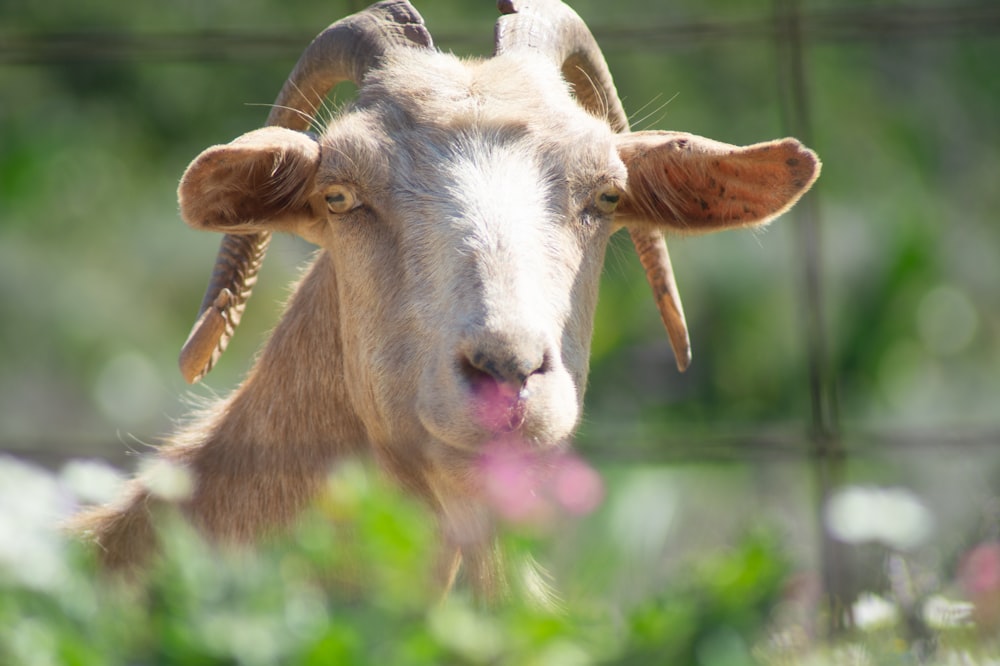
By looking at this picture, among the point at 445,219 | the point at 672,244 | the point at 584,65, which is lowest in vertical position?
the point at 445,219

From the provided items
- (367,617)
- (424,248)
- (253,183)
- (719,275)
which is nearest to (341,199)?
(253,183)

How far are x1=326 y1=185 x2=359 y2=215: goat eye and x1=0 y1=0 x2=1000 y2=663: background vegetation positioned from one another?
75 centimetres

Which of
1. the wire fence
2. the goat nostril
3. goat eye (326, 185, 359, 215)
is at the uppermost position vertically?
the wire fence

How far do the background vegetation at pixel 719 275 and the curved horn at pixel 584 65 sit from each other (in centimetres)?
15

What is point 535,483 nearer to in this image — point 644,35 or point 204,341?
point 204,341

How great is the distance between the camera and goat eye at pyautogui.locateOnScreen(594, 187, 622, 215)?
13.1 feet

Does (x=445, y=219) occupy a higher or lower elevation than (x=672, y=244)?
lower

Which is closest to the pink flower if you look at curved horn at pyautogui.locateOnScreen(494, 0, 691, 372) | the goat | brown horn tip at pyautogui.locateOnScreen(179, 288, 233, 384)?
the goat

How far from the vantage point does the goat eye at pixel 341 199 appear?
12.7 ft

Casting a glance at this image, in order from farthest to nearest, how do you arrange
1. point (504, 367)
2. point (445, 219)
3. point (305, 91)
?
1. point (305, 91)
2. point (445, 219)
3. point (504, 367)

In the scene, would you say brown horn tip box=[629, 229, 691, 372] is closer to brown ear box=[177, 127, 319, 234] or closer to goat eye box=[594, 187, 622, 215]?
goat eye box=[594, 187, 622, 215]

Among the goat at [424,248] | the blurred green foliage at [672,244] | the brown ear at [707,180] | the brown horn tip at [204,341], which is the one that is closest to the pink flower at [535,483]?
the goat at [424,248]

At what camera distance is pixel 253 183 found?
12.8 feet

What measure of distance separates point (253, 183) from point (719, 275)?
1127 centimetres
